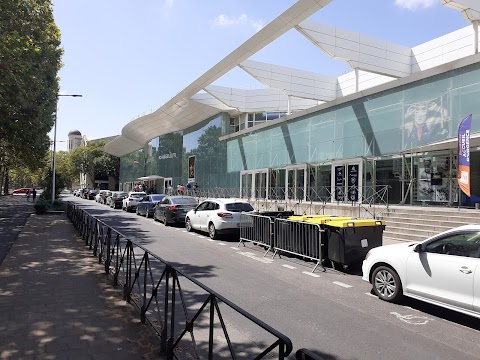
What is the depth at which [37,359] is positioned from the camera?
400cm

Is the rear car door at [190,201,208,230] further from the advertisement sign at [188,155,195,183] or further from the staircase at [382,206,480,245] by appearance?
the advertisement sign at [188,155,195,183]

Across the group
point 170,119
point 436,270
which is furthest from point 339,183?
point 170,119

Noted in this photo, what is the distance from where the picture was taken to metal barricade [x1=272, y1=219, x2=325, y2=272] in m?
9.36

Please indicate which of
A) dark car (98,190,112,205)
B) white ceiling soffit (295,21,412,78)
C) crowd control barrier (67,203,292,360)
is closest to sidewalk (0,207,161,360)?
crowd control barrier (67,203,292,360)

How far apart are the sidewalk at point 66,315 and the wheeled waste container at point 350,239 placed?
4.92m

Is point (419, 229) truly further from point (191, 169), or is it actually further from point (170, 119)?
point (170, 119)

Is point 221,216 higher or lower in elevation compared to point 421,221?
higher

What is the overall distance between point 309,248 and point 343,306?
330 centimetres

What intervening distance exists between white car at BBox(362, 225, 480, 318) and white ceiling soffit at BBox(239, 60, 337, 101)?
20.5 metres

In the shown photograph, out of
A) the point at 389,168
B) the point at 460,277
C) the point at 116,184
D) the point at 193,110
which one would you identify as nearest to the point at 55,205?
the point at 193,110

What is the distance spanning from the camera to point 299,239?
396 inches

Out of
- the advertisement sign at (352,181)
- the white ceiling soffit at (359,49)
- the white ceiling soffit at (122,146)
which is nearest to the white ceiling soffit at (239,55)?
the white ceiling soffit at (359,49)

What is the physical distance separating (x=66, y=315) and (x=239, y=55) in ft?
69.5

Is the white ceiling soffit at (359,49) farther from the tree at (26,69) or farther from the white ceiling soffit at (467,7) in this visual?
the tree at (26,69)
